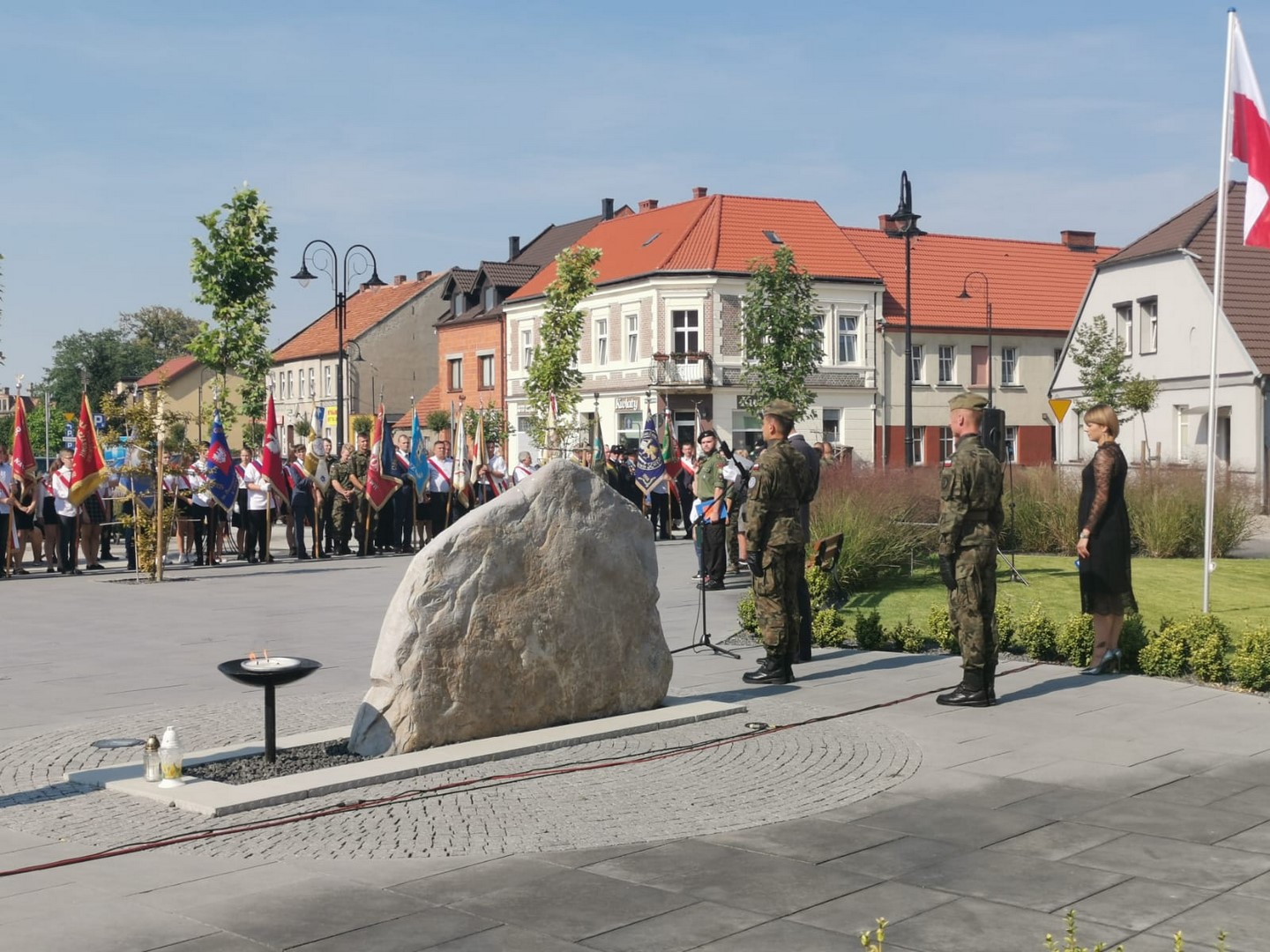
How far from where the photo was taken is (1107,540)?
11555 millimetres

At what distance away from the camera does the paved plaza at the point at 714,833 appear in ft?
17.5

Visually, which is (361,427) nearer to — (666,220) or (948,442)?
(666,220)

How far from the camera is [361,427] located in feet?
240

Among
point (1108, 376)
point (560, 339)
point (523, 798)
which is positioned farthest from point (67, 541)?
point (1108, 376)

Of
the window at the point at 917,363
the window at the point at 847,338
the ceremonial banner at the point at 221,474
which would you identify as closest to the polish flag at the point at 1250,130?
the ceremonial banner at the point at 221,474

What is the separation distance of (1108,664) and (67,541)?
16.3 m

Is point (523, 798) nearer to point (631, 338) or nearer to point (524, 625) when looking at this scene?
point (524, 625)

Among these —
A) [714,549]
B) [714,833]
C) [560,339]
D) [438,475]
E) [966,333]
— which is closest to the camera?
[714,833]

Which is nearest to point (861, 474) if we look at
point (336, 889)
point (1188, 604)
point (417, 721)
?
point (1188, 604)

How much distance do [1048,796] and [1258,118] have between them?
943 centimetres

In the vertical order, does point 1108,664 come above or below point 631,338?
below

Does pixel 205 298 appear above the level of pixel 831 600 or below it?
above

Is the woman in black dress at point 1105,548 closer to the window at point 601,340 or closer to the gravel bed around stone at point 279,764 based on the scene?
the gravel bed around stone at point 279,764

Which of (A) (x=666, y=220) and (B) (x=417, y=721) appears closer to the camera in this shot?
(B) (x=417, y=721)
